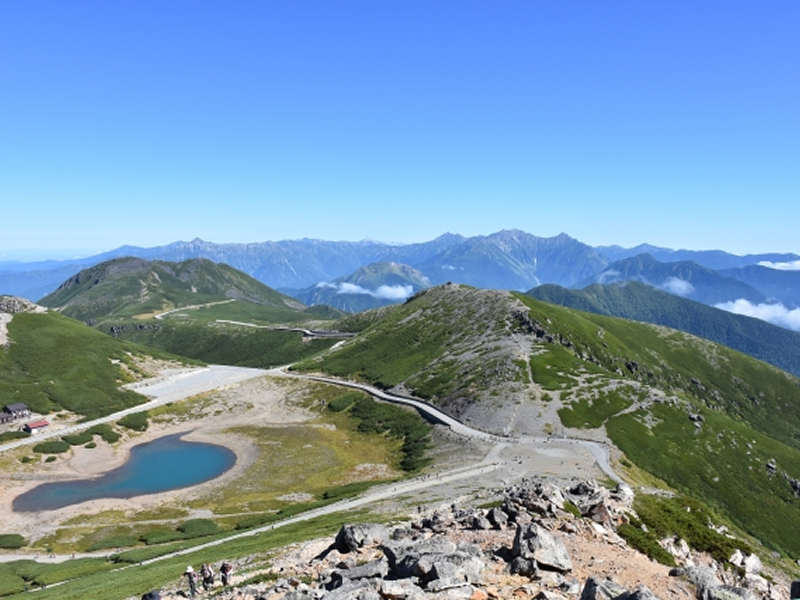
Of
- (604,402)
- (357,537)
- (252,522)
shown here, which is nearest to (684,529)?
(357,537)

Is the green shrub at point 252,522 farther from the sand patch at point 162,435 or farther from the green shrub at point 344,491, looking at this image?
the sand patch at point 162,435

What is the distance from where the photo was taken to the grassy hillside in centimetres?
14675

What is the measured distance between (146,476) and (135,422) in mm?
37172

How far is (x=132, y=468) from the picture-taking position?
11475cm

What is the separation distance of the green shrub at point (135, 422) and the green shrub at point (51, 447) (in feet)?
60.3

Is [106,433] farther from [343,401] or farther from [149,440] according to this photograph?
[343,401]

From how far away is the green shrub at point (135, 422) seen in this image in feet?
456

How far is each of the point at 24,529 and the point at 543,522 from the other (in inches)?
3517

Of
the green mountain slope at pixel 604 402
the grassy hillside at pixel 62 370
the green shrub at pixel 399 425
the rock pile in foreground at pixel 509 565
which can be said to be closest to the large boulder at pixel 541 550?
the rock pile in foreground at pixel 509 565

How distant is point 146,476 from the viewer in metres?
110

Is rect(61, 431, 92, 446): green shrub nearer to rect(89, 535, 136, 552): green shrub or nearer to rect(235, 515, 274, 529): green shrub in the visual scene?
rect(89, 535, 136, 552): green shrub

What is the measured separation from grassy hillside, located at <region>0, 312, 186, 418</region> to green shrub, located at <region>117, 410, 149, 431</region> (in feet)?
30.5

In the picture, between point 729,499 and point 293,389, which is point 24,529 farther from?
point 729,499

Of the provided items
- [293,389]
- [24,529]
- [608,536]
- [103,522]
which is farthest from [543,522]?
[293,389]
